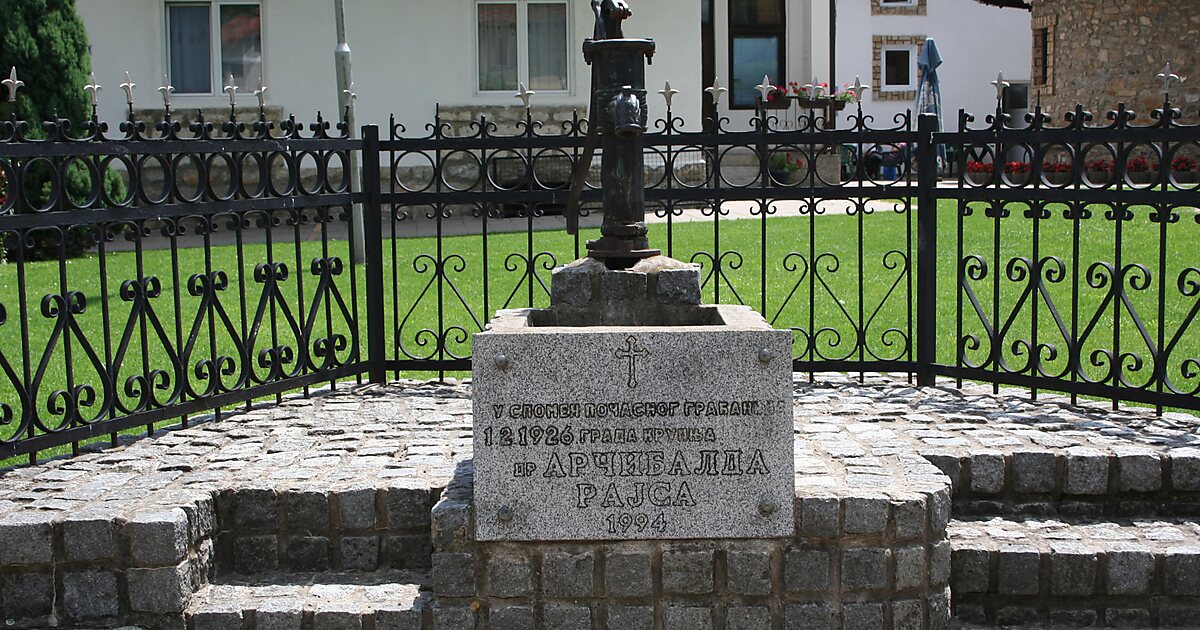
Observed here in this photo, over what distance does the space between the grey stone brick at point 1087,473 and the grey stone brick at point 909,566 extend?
44.1 inches

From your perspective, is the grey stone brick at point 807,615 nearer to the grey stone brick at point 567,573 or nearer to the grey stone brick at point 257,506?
the grey stone brick at point 567,573

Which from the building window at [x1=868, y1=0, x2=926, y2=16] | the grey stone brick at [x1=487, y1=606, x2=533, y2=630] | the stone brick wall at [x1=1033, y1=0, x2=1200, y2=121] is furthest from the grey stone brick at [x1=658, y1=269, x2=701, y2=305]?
the building window at [x1=868, y1=0, x2=926, y2=16]

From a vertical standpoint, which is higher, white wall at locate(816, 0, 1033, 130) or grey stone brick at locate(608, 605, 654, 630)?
white wall at locate(816, 0, 1033, 130)

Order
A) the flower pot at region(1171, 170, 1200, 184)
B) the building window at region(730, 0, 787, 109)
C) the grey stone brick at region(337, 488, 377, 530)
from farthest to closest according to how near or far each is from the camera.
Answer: the building window at region(730, 0, 787, 109) → the flower pot at region(1171, 170, 1200, 184) → the grey stone brick at region(337, 488, 377, 530)

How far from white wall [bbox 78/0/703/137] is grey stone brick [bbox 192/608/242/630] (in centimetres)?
1298

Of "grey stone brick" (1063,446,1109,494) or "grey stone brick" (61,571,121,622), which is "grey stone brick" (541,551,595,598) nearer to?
"grey stone brick" (61,571,121,622)

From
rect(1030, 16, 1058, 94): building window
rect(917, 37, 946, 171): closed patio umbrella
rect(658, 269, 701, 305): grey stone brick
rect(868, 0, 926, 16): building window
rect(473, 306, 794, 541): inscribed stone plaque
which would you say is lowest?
rect(473, 306, 794, 541): inscribed stone plaque

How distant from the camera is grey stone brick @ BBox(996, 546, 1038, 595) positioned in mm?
4750

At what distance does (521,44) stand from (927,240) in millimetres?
11481

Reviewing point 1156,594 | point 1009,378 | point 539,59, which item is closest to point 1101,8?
point 539,59

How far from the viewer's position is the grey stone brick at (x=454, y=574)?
4344 mm

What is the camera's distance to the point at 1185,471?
517 cm

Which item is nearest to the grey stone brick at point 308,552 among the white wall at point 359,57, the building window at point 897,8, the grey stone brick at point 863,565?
the grey stone brick at point 863,565

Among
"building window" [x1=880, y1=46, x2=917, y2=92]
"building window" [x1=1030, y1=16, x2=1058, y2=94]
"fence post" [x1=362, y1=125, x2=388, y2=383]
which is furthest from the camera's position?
"building window" [x1=880, y1=46, x2=917, y2=92]
